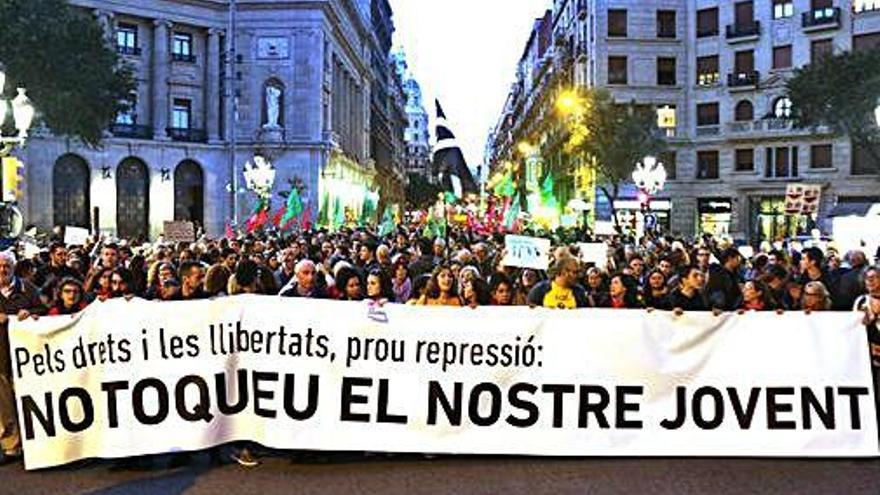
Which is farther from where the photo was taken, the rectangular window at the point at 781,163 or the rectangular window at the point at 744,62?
the rectangular window at the point at 744,62

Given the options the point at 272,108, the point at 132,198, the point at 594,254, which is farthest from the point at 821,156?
the point at 594,254

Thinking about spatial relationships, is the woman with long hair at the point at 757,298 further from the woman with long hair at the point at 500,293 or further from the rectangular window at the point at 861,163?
the rectangular window at the point at 861,163

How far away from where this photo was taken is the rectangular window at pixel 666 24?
60.7m

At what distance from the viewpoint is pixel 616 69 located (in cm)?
6072

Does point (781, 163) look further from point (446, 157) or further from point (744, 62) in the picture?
point (446, 157)

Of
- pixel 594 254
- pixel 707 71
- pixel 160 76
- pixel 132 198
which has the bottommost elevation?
pixel 594 254

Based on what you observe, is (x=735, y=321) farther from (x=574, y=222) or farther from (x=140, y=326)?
(x=574, y=222)

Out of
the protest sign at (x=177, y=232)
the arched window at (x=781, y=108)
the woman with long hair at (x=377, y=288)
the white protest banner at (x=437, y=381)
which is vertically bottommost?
the white protest banner at (x=437, y=381)

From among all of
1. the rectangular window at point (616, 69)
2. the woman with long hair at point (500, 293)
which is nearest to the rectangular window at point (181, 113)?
the rectangular window at point (616, 69)

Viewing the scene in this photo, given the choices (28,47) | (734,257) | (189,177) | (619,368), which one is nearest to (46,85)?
(28,47)

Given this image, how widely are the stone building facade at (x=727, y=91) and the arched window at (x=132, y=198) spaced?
27.6 m

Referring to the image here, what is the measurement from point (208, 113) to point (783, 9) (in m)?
34.2

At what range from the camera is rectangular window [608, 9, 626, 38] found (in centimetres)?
6044

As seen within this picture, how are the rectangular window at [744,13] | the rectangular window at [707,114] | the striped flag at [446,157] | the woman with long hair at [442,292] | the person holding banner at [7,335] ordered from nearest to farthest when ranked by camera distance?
the person holding banner at [7,335] < the woman with long hair at [442,292] < the striped flag at [446,157] < the rectangular window at [744,13] < the rectangular window at [707,114]
